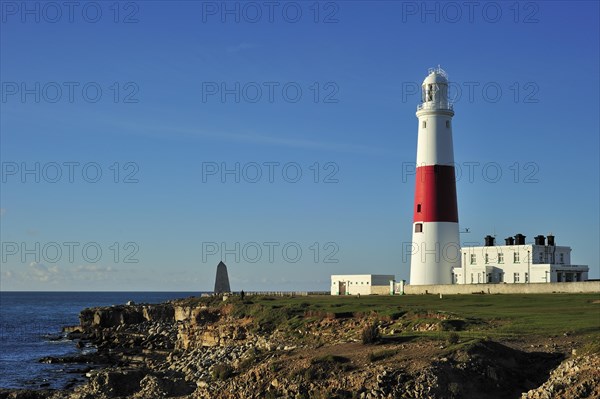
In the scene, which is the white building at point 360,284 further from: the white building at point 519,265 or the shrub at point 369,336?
the shrub at point 369,336

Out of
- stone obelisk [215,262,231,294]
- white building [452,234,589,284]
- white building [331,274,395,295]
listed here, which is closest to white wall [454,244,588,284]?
white building [452,234,589,284]

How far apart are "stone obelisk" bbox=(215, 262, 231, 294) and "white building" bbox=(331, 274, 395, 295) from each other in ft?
80.4

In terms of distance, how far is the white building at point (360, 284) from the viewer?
79644 millimetres

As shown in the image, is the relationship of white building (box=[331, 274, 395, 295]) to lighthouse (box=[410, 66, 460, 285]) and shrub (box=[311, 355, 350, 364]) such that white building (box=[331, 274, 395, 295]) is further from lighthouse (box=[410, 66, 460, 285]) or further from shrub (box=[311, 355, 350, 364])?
shrub (box=[311, 355, 350, 364])

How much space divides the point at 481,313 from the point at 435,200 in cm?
2385

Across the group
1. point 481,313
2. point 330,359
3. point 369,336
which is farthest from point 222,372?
point 481,313

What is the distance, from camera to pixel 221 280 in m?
107

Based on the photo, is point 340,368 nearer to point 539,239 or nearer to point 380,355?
point 380,355

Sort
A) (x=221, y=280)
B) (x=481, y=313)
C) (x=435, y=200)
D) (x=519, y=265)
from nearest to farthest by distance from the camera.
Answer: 1. (x=481, y=313)
2. (x=435, y=200)
3. (x=519, y=265)
4. (x=221, y=280)

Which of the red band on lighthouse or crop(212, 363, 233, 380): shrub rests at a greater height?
the red band on lighthouse

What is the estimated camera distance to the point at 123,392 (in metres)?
38.8

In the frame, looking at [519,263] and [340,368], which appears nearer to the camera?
[340,368]

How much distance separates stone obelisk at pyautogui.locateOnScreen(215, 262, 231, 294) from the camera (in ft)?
349

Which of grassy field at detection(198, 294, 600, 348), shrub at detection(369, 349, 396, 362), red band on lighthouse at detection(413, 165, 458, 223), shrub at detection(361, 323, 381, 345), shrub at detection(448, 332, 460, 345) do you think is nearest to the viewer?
shrub at detection(369, 349, 396, 362)
